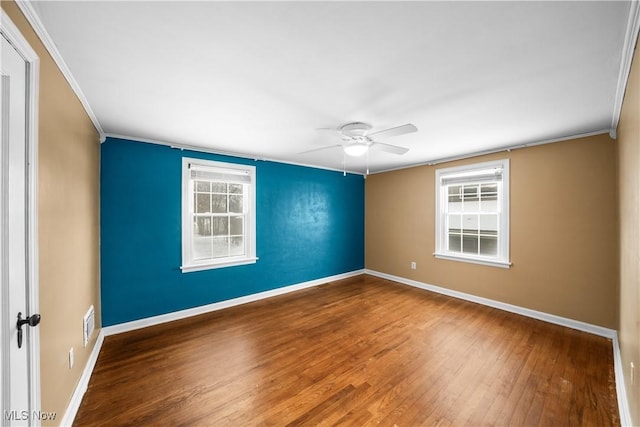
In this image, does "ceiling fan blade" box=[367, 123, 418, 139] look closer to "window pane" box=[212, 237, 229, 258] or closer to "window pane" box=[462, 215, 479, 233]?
"window pane" box=[462, 215, 479, 233]

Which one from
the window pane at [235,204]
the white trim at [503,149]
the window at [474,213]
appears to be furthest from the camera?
the window pane at [235,204]

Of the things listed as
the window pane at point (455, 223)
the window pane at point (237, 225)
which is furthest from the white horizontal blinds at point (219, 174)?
the window pane at point (455, 223)

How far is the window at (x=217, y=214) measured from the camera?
344 centimetres

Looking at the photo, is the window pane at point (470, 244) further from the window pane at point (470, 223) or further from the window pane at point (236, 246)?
the window pane at point (236, 246)

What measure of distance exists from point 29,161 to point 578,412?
12.0 feet

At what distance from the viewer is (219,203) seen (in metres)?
3.75

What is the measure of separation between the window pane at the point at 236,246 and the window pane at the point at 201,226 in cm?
40

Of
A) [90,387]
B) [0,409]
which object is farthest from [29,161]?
[90,387]

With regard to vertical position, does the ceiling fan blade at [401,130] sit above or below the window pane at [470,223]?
above

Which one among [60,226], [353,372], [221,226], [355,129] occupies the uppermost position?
[355,129]

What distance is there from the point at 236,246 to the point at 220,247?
250 millimetres

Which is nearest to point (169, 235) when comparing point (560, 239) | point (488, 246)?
point (488, 246)

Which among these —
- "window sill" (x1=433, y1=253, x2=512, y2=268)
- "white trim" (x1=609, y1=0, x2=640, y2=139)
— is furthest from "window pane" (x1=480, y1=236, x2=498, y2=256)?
"white trim" (x1=609, y1=0, x2=640, y2=139)

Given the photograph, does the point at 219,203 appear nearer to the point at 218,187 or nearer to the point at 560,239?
the point at 218,187
